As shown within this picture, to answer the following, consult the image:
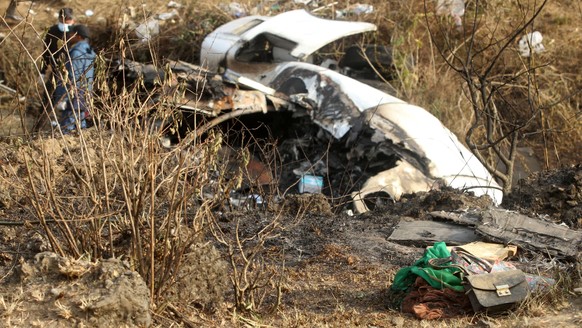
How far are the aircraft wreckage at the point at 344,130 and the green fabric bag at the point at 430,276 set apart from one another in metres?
2.42

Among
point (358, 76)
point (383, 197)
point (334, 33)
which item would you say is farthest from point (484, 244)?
point (358, 76)

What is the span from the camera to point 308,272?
4.99 m

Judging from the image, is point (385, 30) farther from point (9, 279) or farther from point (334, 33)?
point (9, 279)

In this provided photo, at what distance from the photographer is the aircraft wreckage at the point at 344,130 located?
7457mm

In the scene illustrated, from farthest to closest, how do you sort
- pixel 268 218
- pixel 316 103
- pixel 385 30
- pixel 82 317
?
pixel 385 30, pixel 316 103, pixel 268 218, pixel 82 317

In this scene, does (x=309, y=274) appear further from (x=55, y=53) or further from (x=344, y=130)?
(x=344, y=130)

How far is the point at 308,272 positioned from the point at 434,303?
0.93 meters

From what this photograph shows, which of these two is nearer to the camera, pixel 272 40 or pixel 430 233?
pixel 430 233

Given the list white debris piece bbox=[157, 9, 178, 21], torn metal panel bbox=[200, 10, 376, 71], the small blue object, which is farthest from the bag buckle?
white debris piece bbox=[157, 9, 178, 21]

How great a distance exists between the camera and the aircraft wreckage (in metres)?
7.46

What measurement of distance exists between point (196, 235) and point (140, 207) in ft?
1.05

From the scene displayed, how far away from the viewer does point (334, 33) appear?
403 inches

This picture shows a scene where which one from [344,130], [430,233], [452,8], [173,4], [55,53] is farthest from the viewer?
[173,4]

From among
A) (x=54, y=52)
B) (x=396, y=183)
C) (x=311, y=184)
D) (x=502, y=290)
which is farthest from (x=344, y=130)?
(x=502, y=290)
